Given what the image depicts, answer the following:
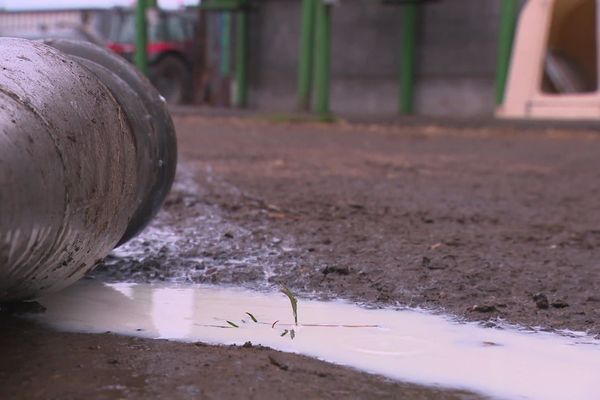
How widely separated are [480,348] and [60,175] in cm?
78

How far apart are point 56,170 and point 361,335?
625 mm

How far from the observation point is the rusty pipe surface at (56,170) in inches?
46.1

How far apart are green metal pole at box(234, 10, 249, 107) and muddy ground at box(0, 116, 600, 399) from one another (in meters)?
6.79

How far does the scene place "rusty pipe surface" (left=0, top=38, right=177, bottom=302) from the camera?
117 centimetres

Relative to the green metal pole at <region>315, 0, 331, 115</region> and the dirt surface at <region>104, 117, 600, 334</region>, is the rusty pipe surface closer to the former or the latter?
the dirt surface at <region>104, 117, 600, 334</region>

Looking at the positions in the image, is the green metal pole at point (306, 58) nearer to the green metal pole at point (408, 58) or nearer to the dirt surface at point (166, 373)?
the green metal pole at point (408, 58)

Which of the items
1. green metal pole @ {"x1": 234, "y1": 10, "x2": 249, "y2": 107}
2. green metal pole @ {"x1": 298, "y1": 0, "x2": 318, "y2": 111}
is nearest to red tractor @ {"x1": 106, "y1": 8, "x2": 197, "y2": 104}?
green metal pole @ {"x1": 234, "y1": 10, "x2": 249, "y2": 107}

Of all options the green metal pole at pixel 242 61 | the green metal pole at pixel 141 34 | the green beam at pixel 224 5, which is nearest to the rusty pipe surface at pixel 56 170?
the green metal pole at pixel 141 34

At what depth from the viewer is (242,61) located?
11688mm

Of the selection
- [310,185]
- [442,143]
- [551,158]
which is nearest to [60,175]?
[310,185]

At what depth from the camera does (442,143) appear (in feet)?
21.0

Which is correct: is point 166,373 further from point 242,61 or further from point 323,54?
point 242,61

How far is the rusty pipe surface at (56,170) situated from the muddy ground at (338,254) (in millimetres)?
157

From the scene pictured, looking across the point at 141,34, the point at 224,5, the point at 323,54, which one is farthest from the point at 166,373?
the point at 224,5
